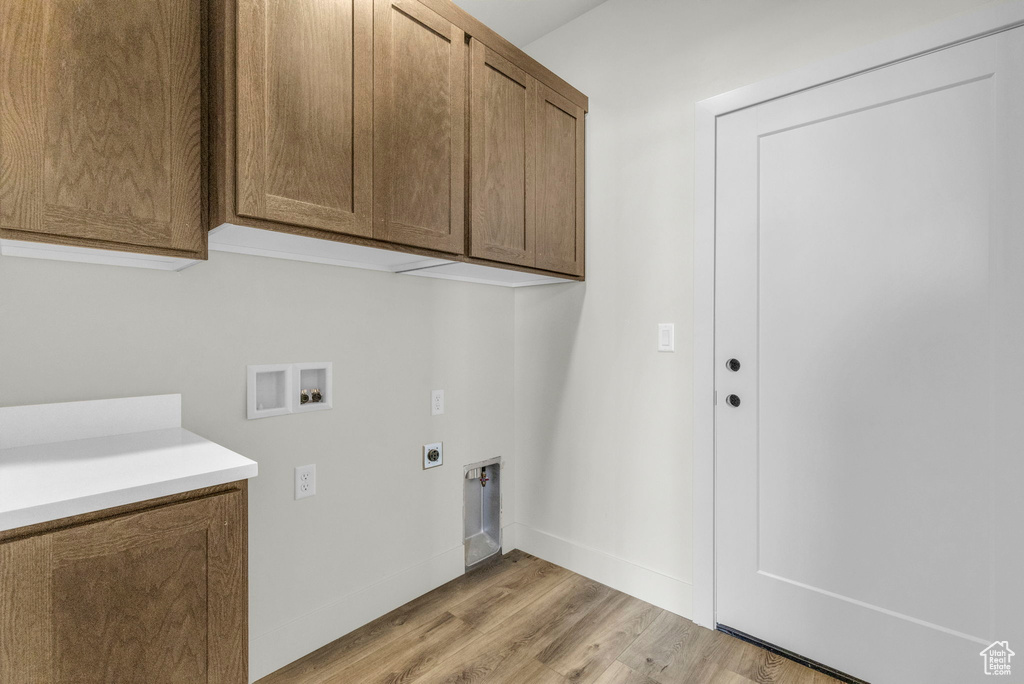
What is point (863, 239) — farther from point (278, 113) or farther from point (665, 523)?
point (278, 113)

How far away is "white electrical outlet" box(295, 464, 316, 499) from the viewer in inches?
66.1

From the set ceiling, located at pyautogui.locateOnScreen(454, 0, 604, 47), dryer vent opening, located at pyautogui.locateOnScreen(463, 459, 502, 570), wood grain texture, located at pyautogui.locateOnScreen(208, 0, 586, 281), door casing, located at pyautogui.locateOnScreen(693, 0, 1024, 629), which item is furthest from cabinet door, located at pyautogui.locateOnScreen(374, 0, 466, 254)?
dryer vent opening, located at pyautogui.locateOnScreen(463, 459, 502, 570)

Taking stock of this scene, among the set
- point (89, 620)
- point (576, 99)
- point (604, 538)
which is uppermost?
point (576, 99)

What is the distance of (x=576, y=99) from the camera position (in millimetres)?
2232

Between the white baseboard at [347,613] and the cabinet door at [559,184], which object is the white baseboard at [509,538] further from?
the cabinet door at [559,184]

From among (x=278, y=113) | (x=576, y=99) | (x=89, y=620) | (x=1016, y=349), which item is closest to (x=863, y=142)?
(x=1016, y=349)

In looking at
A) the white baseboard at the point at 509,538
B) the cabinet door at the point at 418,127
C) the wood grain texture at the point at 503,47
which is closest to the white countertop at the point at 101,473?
the cabinet door at the point at 418,127

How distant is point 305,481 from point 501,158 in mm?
1395

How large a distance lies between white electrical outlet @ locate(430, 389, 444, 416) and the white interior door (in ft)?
3.85

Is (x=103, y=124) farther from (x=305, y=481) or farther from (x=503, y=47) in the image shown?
(x=503, y=47)

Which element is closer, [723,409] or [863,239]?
[863,239]

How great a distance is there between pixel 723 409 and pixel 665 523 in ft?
1.85

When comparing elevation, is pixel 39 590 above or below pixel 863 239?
below

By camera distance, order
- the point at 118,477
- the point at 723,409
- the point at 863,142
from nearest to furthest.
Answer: the point at 118,477 < the point at 863,142 < the point at 723,409
